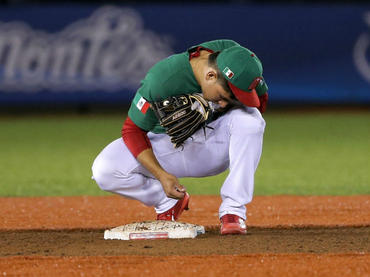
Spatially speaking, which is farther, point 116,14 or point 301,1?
point 301,1

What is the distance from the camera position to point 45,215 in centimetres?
598

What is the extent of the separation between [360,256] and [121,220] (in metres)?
2.19

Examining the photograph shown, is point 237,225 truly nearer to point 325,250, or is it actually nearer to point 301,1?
point 325,250

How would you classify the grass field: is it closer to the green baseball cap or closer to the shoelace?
the shoelace

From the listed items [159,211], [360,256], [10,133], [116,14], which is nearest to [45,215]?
[159,211]

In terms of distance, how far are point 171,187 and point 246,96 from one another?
70cm

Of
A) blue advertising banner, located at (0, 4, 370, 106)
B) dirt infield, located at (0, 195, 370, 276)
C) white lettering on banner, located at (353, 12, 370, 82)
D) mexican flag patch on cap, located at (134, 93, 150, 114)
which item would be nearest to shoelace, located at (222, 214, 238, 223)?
dirt infield, located at (0, 195, 370, 276)

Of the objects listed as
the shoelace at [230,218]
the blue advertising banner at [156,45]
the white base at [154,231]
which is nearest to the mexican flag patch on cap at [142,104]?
the white base at [154,231]

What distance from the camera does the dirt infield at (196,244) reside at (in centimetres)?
382

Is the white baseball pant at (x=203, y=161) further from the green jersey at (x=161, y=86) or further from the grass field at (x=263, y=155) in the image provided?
the grass field at (x=263, y=155)

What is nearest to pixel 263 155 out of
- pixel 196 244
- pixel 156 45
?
pixel 196 244

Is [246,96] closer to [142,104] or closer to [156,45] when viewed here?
[142,104]

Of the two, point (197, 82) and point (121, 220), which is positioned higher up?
point (197, 82)

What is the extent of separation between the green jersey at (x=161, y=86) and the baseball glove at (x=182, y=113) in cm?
5
